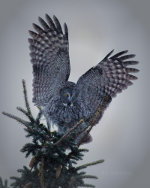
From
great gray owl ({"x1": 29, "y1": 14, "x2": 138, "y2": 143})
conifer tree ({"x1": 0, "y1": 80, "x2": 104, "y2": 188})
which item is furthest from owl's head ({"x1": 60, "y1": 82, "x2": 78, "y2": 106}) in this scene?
conifer tree ({"x1": 0, "y1": 80, "x2": 104, "y2": 188})

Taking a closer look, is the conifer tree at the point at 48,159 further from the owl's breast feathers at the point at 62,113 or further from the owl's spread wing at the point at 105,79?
the owl's spread wing at the point at 105,79

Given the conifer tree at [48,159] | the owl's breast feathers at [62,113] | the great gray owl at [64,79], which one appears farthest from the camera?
the great gray owl at [64,79]

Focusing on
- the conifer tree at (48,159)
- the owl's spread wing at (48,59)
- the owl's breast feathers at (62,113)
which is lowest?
the conifer tree at (48,159)

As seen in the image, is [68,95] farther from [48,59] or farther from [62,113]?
[48,59]

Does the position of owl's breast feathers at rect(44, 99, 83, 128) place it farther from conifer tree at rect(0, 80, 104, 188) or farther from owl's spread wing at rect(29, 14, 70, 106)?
conifer tree at rect(0, 80, 104, 188)

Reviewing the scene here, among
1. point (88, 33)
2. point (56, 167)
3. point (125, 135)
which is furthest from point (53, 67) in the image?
point (88, 33)

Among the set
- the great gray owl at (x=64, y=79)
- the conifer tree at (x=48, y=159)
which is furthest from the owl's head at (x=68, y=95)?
the conifer tree at (x=48, y=159)

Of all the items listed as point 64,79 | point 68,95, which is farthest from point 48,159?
point 64,79

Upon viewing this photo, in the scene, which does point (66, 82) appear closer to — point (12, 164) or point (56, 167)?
point (56, 167)
